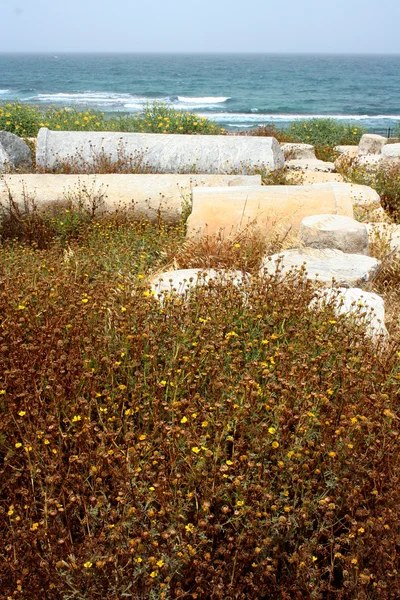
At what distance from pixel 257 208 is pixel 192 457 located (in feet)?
16.1

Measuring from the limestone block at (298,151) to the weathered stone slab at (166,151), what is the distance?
3.77 m

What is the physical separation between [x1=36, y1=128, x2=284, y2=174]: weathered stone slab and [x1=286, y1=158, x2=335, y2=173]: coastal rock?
2207 millimetres

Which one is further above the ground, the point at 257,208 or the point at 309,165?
the point at 257,208

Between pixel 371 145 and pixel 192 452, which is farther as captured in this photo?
pixel 371 145

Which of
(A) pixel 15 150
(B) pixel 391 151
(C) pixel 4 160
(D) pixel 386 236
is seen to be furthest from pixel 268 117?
(D) pixel 386 236

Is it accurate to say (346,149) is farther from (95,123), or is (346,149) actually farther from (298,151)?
(95,123)

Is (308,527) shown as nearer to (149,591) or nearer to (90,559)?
(149,591)

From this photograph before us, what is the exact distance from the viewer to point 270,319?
425cm

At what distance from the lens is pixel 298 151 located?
1503cm

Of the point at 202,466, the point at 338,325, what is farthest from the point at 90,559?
the point at 338,325

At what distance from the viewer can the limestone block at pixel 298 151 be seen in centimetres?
1461

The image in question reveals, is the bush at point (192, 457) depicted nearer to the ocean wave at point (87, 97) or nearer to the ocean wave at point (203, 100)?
the ocean wave at point (87, 97)

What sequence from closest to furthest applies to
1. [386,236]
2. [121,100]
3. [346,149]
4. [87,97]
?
[386,236]
[346,149]
[121,100]
[87,97]

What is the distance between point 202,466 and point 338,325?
1869 millimetres
